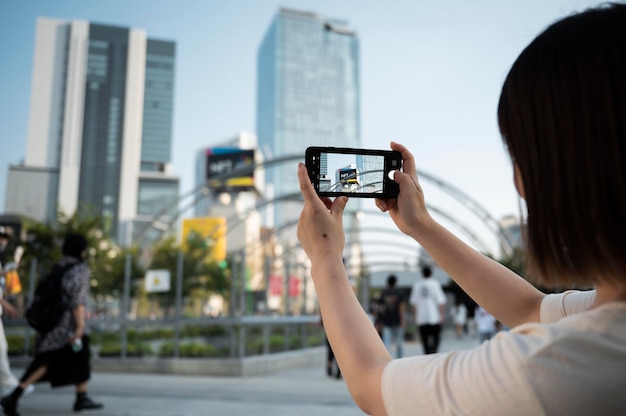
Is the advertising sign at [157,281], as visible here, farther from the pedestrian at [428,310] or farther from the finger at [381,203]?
the finger at [381,203]

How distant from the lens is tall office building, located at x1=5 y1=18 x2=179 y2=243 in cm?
12469

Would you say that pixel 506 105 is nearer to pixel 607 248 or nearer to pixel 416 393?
pixel 607 248

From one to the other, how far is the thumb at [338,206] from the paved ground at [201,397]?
5381mm

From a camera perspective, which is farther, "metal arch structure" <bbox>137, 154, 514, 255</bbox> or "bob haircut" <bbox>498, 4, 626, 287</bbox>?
"metal arch structure" <bbox>137, 154, 514, 255</bbox>

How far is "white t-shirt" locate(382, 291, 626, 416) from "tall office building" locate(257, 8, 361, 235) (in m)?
166

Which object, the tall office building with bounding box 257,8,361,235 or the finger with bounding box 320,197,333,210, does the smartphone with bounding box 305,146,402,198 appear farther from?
the tall office building with bounding box 257,8,361,235

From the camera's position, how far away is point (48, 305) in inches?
257

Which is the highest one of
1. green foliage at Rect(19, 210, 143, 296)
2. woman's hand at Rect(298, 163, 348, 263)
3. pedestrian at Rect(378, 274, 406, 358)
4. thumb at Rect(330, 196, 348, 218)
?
green foliage at Rect(19, 210, 143, 296)

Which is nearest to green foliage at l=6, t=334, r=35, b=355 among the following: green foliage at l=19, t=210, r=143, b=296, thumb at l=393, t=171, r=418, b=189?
green foliage at l=19, t=210, r=143, b=296

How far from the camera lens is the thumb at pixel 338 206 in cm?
130

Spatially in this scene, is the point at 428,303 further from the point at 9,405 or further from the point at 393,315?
the point at 9,405

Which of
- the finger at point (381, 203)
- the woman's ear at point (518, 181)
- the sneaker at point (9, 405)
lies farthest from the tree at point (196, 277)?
the woman's ear at point (518, 181)

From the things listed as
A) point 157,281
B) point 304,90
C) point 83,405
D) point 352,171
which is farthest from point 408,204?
point 304,90

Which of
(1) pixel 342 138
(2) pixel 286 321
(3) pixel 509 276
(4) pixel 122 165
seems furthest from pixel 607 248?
(1) pixel 342 138
